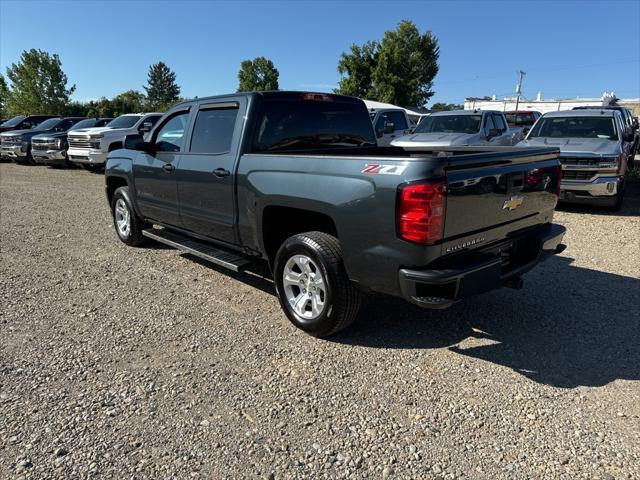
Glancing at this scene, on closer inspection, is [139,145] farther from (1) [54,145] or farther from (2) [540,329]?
(1) [54,145]

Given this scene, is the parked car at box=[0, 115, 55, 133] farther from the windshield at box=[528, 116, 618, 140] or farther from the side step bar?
the windshield at box=[528, 116, 618, 140]

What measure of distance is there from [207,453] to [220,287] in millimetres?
2552

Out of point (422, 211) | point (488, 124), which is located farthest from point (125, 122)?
point (422, 211)

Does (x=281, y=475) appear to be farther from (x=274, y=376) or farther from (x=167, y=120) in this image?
(x=167, y=120)

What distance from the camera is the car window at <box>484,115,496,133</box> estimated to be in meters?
11.3

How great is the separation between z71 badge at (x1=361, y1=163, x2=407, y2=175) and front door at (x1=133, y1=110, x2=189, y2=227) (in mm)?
2600

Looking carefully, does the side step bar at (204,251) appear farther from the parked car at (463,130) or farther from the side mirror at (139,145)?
the parked car at (463,130)

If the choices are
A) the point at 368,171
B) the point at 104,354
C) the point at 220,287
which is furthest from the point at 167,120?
the point at 368,171

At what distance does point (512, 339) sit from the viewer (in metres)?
3.73

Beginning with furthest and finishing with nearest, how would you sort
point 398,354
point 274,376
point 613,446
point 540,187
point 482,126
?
point 482,126 → point 540,187 → point 398,354 → point 274,376 → point 613,446

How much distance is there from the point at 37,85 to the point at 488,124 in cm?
4407

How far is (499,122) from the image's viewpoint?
40.0ft

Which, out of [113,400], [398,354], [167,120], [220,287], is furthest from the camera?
[167,120]

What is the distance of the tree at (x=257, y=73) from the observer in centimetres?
6009
